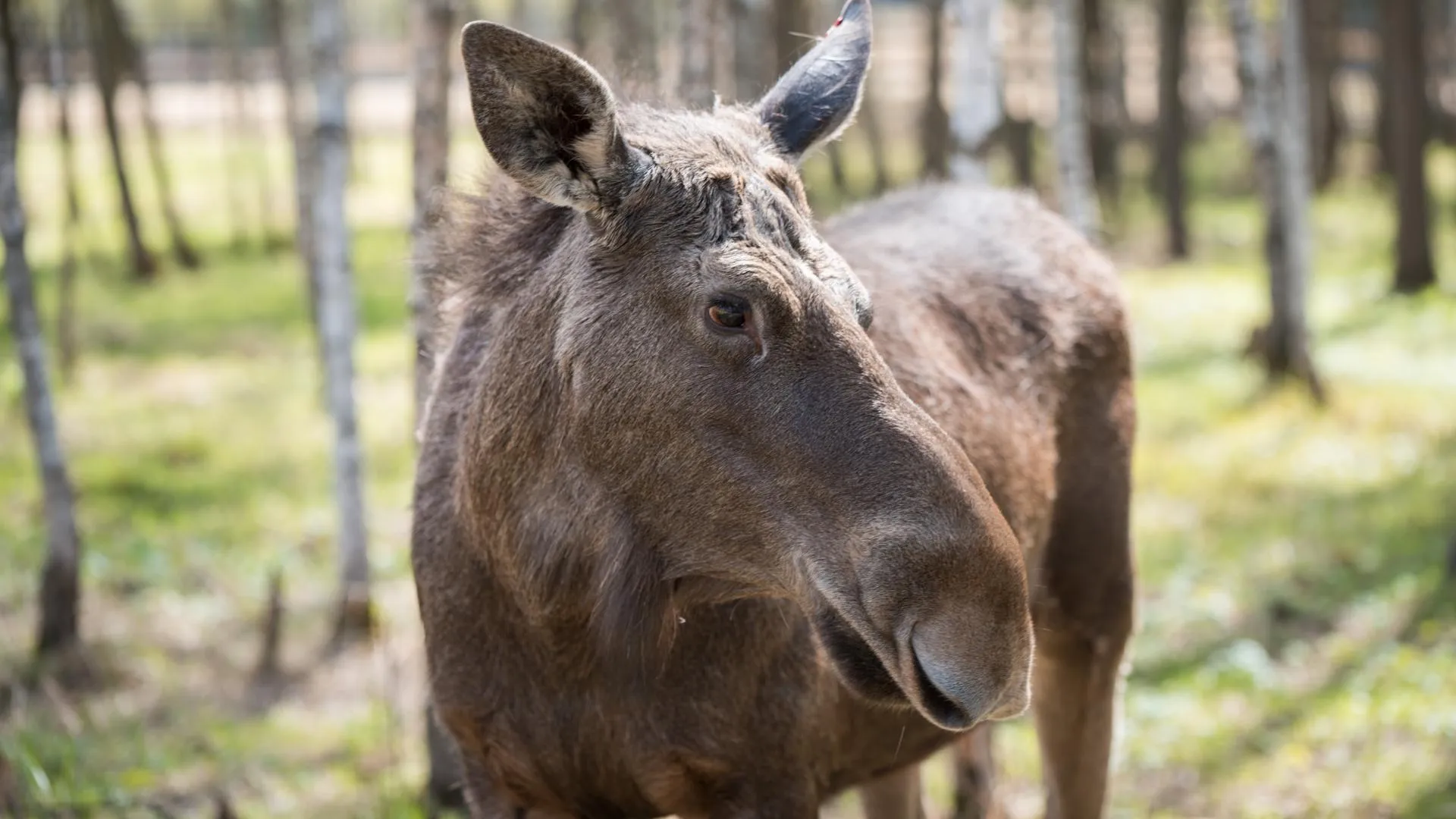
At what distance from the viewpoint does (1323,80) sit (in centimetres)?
2455

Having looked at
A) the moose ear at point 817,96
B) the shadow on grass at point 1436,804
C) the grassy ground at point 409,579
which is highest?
the moose ear at point 817,96

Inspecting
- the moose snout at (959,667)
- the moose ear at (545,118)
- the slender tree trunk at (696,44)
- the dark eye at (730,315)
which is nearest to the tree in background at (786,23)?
the slender tree trunk at (696,44)

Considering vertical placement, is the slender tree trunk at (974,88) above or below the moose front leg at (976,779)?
above

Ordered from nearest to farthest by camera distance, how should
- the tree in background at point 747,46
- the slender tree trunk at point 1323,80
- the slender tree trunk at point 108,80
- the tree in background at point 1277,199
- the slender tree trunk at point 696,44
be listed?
the slender tree trunk at point 696,44
the tree in background at point 1277,199
the tree in background at point 747,46
the slender tree trunk at point 108,80
the slender tree trunk at point 1323,80

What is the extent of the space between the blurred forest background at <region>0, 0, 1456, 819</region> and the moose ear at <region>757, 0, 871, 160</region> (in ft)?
2.09

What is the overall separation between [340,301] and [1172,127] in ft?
50.5

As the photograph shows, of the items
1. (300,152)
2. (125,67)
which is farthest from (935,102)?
(125,67)

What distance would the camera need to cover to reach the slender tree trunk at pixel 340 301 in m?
7.67

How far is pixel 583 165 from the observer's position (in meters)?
3.19

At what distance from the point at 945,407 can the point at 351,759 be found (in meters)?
3.88

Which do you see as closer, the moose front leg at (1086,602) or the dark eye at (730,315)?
the dark eye at (730,315)

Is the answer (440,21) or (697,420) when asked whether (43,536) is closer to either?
(440,21)

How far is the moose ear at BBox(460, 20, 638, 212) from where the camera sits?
118 inches

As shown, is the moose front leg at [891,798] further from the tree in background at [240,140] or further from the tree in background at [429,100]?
the tree in background at [240,140]
